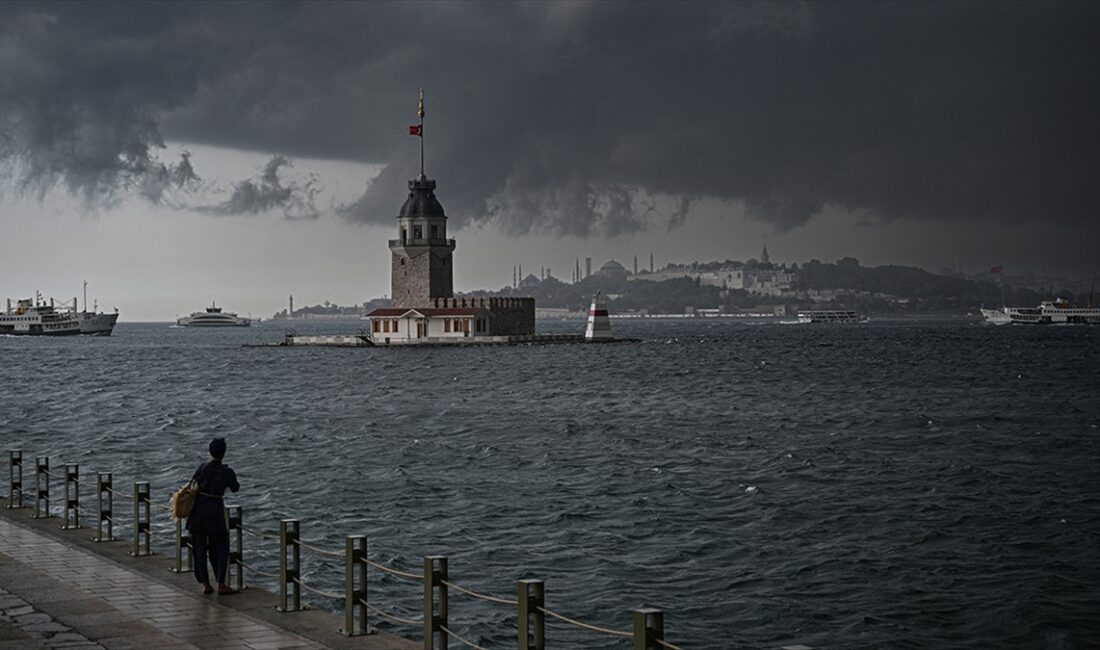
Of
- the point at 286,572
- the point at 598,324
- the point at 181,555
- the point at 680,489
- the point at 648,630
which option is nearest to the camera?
→ the point at 648,630

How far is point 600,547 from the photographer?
2659 cm

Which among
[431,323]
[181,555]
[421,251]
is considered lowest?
[181,555]

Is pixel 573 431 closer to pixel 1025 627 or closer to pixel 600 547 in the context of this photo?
pixel 600 547

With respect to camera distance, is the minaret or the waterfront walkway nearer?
the waterfront walkway

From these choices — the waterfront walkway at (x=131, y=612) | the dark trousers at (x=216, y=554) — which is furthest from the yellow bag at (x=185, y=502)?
the waterfront walkway at (x=131, y=612)

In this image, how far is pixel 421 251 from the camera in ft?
466

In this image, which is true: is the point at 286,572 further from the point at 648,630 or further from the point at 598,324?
the point at 598,324

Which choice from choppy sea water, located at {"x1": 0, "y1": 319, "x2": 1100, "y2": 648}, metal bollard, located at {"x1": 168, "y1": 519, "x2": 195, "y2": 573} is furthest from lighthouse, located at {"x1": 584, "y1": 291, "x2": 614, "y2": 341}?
metal bollard, located at {"x1": 168, "y1": 519, "x2": 195, "y2": 573}

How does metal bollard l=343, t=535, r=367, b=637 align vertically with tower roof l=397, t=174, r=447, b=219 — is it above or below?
below

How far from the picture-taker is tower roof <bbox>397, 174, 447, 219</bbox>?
14400 cm

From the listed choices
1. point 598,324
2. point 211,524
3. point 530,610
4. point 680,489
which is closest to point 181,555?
point 211,524

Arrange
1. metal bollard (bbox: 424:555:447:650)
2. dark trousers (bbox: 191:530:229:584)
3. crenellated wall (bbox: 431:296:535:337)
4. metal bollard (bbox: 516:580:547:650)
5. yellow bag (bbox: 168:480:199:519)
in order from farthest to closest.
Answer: crenellated wall (bbox: 431:296:535:337), yellow bag (bbox: 168:480:199:519), dark trousers (bbox: 191:530:229:584), metal bollard (bbox: 424:555:447:650), metal bollard (bbox: 516:580:547:650)

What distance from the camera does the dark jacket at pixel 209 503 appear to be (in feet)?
49.6

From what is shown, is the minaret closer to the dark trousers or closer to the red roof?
the red roof
